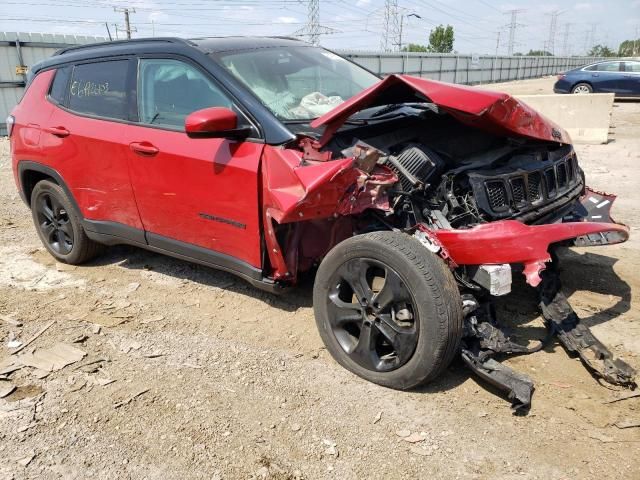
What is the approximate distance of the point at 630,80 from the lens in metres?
18.1

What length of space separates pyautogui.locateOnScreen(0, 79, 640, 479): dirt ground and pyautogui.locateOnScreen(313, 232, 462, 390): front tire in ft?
0.50

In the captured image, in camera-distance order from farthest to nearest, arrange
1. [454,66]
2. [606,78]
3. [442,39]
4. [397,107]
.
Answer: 1. [442,39]
2. [454,66]
3. [606,78]
4. [397,107]

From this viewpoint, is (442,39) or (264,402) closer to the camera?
(264,402)

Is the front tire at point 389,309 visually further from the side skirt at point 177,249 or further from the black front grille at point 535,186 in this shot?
the black front grille at point 535,186

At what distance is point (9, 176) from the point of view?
344 inches

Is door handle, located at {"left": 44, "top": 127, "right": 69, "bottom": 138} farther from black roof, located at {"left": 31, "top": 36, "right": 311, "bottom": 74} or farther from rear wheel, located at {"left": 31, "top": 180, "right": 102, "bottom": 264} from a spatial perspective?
black roof, located at {"left": 31, "top": 36, "right": 311, "bottom": 74}

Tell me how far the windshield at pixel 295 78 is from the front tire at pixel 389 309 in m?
1.08

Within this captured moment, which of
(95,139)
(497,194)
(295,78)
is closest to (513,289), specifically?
(497,194)

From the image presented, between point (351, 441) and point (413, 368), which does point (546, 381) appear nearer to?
point (413, 368)

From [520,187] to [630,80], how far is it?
18.3 meters

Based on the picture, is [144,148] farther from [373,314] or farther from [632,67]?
[632,67]

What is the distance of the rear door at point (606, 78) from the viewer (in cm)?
1833

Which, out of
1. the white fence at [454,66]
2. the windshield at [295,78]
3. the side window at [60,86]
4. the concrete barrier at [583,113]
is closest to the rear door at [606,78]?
the white fence at [454,66]

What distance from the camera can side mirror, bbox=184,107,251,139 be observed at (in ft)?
10.1
